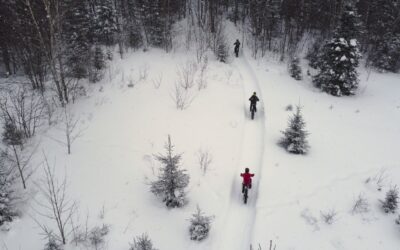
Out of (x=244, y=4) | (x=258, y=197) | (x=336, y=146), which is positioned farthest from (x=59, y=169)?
(x=244, y=4)

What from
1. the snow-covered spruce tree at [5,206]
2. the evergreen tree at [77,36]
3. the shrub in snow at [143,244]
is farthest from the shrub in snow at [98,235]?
the evergreen tree at [77,36]

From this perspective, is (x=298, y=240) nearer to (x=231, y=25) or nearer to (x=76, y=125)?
(x=76, y=125)

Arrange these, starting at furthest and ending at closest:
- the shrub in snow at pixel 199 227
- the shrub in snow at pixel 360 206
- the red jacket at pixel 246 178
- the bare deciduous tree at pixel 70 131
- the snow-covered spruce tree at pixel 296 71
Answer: the snow-covered spruce tree at pixel 296 71 → the bare deciduous tree at pixel 70 131 → the red jacket at pixel 246 178 → the shrub in snow at pixel 360 206 → the shrub in snow at pixel 199 227

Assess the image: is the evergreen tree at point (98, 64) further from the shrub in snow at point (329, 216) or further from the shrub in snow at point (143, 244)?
the shrub in snow at point (329, 216)

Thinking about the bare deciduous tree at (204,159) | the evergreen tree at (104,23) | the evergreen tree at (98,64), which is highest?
the evergreen tree at (104,23)

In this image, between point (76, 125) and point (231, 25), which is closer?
point (76, 125)

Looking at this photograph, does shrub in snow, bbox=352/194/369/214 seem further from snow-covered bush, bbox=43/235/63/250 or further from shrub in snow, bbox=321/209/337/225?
snow-covered bush, bbox=43/235/63/250

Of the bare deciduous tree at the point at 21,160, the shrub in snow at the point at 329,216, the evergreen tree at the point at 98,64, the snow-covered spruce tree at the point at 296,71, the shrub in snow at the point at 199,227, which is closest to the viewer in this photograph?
the shrub in snow at the point at 199,227
